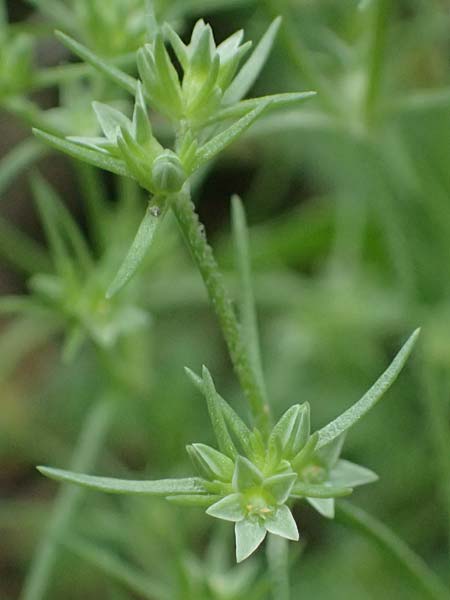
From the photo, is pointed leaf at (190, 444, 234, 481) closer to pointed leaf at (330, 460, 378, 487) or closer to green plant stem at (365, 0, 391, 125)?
pointed leaf at (330, 460, 378, 487)

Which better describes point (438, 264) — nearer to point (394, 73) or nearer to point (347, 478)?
point (394, 73)

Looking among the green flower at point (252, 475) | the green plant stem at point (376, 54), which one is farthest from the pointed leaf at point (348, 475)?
the green plant stem at point (376, 54)

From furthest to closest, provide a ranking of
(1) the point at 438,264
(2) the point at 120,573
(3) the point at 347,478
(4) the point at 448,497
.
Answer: (1) the point at 438,264 < (4) the point at 448,497 < (2) the point at 120,573 < (3) the point at 347,478

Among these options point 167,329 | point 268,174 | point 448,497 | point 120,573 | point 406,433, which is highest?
point 268,174

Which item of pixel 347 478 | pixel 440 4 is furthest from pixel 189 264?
pixel 347 478

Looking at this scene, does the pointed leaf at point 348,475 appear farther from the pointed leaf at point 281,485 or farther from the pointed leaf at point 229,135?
the pointed leaf at point 229,135

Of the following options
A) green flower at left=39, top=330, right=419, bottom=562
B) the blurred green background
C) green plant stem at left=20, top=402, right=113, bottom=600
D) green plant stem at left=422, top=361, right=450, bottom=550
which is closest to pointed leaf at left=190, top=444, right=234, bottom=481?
green flower at left=39, top=330, right=419, bottom=562

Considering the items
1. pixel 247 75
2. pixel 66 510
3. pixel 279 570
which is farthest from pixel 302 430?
pixel 66 510
